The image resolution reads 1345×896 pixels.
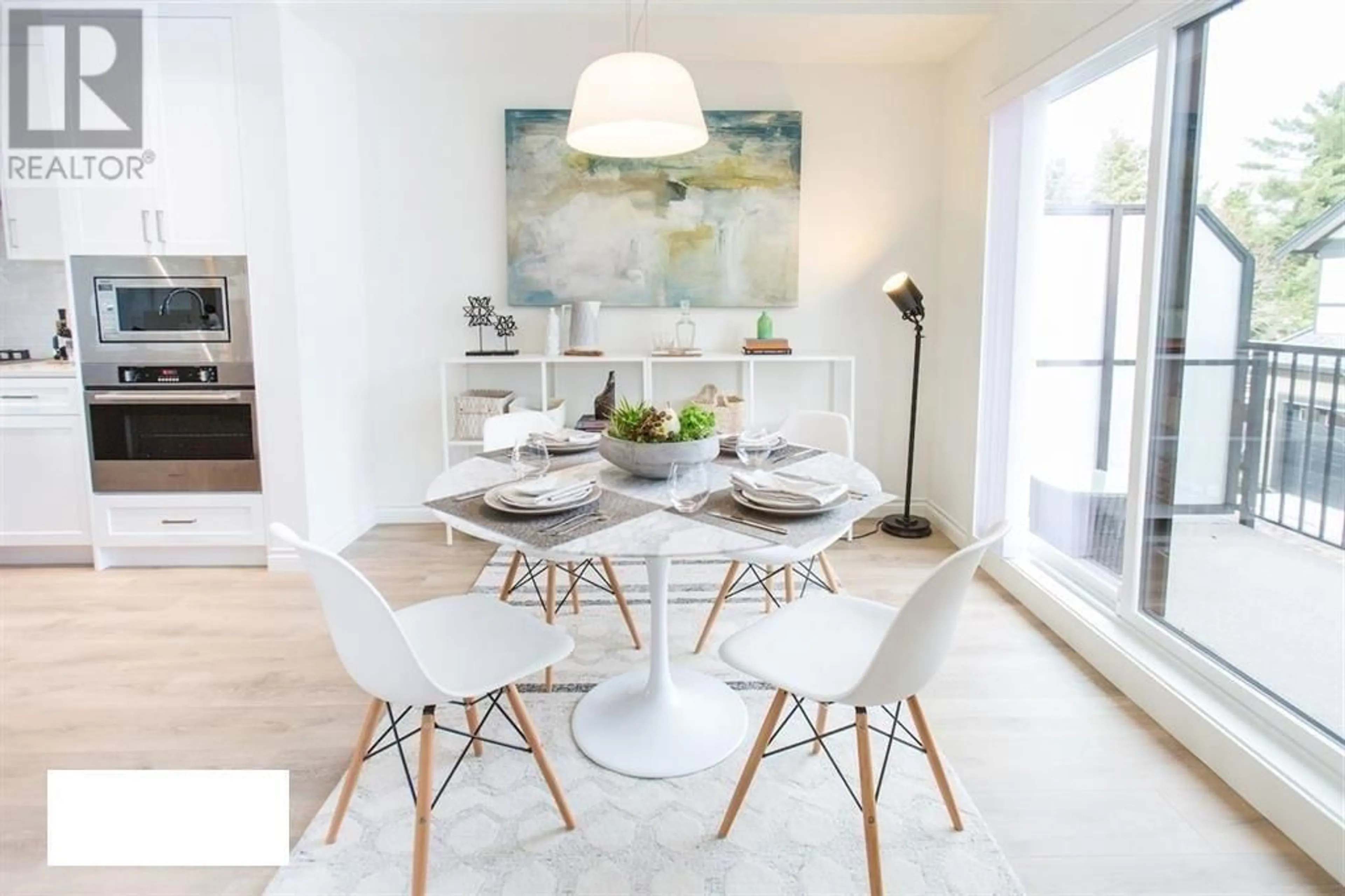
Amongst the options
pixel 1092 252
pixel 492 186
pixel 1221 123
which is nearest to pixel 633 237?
pixel 492 186

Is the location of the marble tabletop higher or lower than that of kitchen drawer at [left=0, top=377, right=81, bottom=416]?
lower

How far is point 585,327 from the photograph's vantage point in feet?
13.3

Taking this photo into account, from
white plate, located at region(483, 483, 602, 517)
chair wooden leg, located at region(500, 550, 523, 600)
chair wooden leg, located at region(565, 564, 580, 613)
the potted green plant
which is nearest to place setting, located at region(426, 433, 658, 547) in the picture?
white plate, located at region(483, 483, 602, 517)

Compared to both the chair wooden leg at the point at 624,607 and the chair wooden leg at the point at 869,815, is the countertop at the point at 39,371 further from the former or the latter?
the chair wooden leg at the point at 869,815

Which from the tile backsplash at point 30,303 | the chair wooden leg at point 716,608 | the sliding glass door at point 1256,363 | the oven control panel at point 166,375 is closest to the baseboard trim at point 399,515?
the oven control panel at point 166,375

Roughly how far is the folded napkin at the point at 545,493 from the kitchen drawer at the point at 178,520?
7.63 ft

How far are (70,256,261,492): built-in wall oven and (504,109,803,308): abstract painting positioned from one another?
1.39 metres

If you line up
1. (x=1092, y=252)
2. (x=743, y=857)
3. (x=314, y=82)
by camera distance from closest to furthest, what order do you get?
(x=743, y=857)
(x=1092, y=252)
(x=314, y=82)

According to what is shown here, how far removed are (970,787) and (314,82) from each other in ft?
12.7

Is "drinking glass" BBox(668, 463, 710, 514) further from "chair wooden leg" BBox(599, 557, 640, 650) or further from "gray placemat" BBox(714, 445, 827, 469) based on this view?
"chair wooden leg" BBox(599, 557, 640, 650)

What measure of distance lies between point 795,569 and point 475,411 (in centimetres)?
181

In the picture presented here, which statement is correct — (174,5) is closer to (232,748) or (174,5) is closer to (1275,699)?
(232,748)

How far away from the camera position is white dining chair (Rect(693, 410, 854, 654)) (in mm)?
2742

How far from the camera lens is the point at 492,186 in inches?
163
